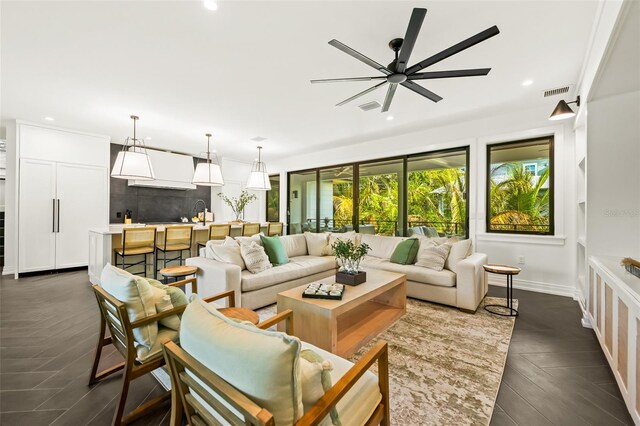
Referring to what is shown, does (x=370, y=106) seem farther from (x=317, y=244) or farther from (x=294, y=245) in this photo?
(x=294, y=245)

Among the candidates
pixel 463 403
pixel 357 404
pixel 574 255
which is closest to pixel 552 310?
pixel 574 255

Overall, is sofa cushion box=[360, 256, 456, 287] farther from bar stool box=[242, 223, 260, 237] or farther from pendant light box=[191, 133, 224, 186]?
pendant light box=[191, 133, 224, 186]

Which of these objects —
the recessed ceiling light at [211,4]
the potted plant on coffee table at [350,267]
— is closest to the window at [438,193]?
the potted plant on coffee table at [350,267]

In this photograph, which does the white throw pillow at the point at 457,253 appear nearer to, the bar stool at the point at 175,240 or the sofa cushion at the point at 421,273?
the sofa cushion at the point at 421,273

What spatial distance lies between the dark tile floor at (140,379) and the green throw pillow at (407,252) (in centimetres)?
140

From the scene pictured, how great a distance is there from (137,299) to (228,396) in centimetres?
103

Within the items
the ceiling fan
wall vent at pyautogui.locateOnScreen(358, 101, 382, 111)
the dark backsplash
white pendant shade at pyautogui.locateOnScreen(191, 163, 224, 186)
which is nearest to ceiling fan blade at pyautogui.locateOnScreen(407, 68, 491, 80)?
the ceiling fan

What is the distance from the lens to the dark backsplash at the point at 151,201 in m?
6.19

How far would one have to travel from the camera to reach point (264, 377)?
81cm

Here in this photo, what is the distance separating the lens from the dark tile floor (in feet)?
5.38

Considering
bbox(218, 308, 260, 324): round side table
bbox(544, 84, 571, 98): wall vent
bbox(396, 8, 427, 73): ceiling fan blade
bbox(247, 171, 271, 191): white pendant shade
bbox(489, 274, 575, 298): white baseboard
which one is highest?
bbox(544, 84, 571, 98): wall vent

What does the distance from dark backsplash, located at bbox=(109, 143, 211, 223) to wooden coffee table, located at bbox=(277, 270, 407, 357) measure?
574 centimetres

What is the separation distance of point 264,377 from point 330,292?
167 centimetres

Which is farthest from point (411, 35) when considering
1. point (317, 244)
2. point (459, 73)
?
point (317, 244)
